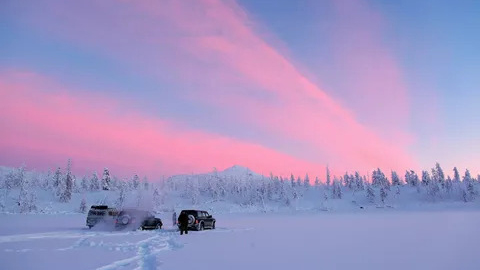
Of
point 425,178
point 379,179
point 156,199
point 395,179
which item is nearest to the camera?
point 156,199

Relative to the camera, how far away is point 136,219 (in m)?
29.2

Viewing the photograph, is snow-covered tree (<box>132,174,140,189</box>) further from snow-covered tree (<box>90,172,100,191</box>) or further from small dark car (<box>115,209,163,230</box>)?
small dark car (<box>115,209,163,230</box>)

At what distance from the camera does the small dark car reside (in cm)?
2872

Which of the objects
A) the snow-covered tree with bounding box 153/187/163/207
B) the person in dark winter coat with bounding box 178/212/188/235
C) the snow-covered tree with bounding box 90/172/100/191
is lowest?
the person in dark winter coat with bounding box 178/212/188/235

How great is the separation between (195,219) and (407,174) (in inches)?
7093

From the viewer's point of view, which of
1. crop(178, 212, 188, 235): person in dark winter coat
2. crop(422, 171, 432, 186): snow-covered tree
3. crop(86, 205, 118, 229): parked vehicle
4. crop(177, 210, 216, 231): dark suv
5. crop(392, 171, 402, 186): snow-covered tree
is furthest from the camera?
crop(392, 171, 402, 186): snow-covered tree

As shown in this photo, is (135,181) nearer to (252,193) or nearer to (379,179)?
(252,193)

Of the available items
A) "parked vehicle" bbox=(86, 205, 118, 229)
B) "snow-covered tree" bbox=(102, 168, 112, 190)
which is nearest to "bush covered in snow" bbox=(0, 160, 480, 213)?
"snow-covered tree" bbox=(102, 168, 112, 190)

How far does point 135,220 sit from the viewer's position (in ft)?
95.6

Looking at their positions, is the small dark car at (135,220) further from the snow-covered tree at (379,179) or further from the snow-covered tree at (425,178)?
the snow-covered tree at (425,178)

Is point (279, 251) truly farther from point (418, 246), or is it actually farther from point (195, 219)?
point (195, 219)

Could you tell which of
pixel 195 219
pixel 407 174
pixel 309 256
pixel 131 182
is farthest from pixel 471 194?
pixel 131 182

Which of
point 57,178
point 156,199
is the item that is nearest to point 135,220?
point 156,199

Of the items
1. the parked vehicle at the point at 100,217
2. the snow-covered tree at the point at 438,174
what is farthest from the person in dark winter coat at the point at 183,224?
the snow-covered tree at the point at 438,174
